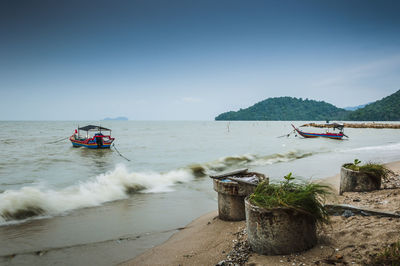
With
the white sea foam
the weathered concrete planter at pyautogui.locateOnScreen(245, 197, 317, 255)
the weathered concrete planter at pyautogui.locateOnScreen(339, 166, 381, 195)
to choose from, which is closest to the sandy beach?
the weathered concrete planter at pyautogui.locateOnScreen(245, 197, 317, 255)

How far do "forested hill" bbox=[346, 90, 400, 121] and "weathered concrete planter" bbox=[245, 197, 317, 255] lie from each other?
601 feet

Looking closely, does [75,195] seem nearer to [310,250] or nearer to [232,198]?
[232,198]

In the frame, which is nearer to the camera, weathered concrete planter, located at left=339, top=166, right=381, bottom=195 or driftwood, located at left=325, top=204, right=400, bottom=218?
driftwood, located at left=325, top=204, right=400, bottom=218

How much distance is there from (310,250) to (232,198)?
2259 mm

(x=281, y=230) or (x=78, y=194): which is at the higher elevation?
(x=281, y=230)

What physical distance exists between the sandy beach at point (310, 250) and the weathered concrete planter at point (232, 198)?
7.4 inches

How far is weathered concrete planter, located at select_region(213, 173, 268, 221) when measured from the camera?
5.30m

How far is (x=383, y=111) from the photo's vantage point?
155 metres

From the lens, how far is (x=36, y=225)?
679 centimetres

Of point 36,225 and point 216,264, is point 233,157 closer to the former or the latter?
point 36,225

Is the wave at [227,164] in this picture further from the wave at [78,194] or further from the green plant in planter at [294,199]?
the green plant in planter at [294,199]

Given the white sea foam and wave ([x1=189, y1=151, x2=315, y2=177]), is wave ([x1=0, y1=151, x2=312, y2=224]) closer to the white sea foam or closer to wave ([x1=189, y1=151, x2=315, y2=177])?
the white sea foam

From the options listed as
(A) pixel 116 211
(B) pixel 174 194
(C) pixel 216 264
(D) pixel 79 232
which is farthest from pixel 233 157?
(C) pixel 216 264

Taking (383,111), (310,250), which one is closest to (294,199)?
(310,250)
